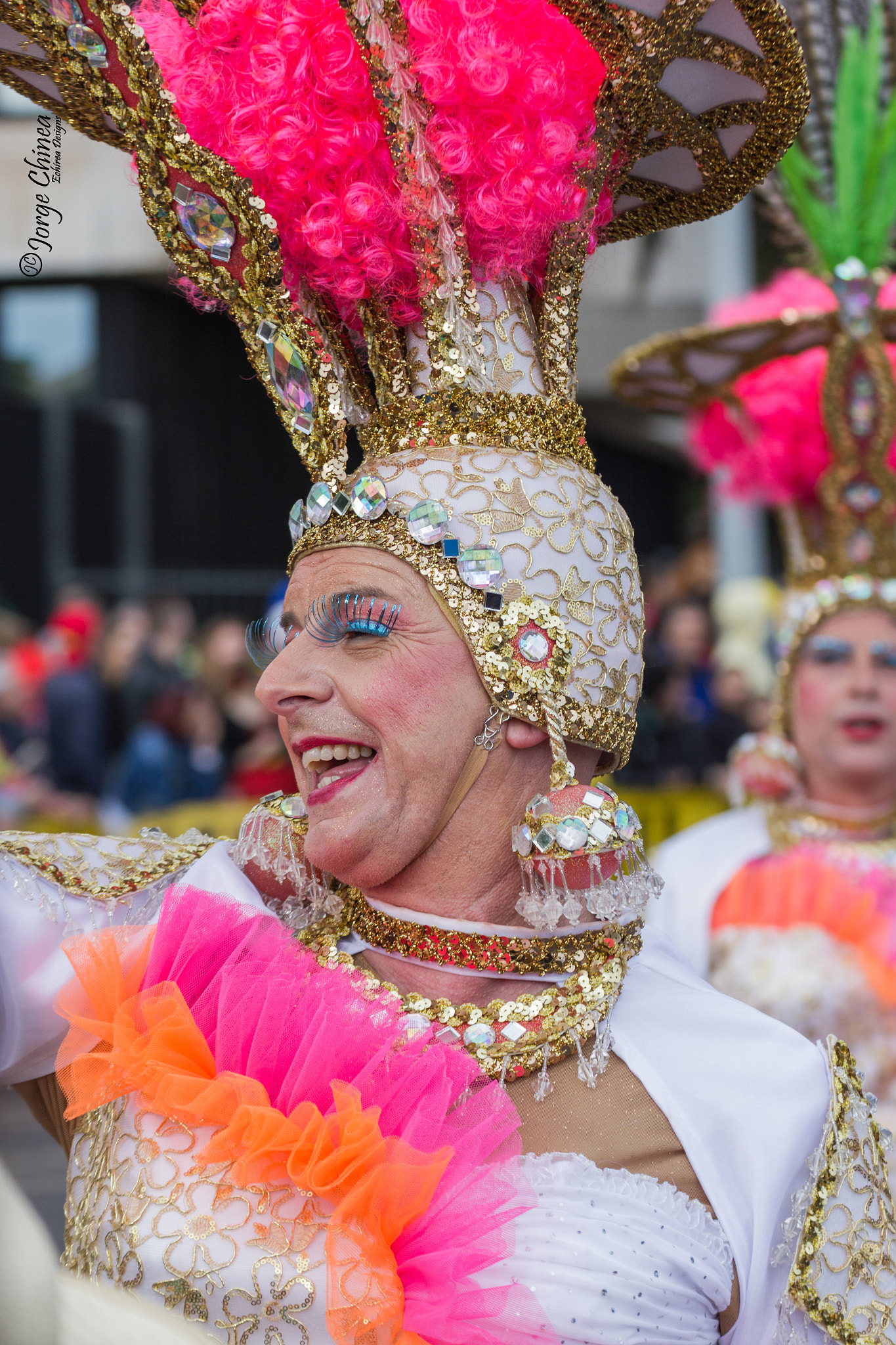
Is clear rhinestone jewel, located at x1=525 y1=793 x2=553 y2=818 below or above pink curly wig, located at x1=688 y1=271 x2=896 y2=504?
below

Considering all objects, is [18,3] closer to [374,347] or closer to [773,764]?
[374,347]

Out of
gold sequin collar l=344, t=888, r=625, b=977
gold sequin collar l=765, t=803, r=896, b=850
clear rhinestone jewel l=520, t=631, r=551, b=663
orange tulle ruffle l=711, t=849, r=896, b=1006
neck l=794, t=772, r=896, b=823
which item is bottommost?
orange tulle ruffle l=711, t=849, r=896, b=1006

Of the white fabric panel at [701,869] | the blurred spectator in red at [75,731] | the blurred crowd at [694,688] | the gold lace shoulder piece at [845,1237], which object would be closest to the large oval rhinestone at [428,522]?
the gold lace shoulder piece at [845,1237]

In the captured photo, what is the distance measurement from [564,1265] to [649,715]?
624 centimetres

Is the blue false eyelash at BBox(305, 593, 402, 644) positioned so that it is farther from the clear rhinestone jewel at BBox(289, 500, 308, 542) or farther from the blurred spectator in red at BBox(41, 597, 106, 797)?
the blurred spectator in red at BBox(41, 597, 106, 797)

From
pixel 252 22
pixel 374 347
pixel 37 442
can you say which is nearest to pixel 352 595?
pixel 374 347

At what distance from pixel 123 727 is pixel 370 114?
22.1 ft

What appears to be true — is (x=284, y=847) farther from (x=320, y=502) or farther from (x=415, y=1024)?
(x=320, y=502)

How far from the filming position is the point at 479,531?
1.94m

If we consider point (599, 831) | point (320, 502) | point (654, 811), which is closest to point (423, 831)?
point (599, 831)

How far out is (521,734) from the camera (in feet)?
6.41

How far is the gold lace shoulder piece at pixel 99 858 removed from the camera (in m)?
1.97

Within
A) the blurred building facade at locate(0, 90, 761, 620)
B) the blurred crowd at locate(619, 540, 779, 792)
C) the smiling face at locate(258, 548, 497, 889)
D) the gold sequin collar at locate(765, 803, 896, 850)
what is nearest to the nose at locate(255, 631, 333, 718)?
the smiling face at locate(258, 548, 497, 889)

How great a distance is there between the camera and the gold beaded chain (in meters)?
1.89
